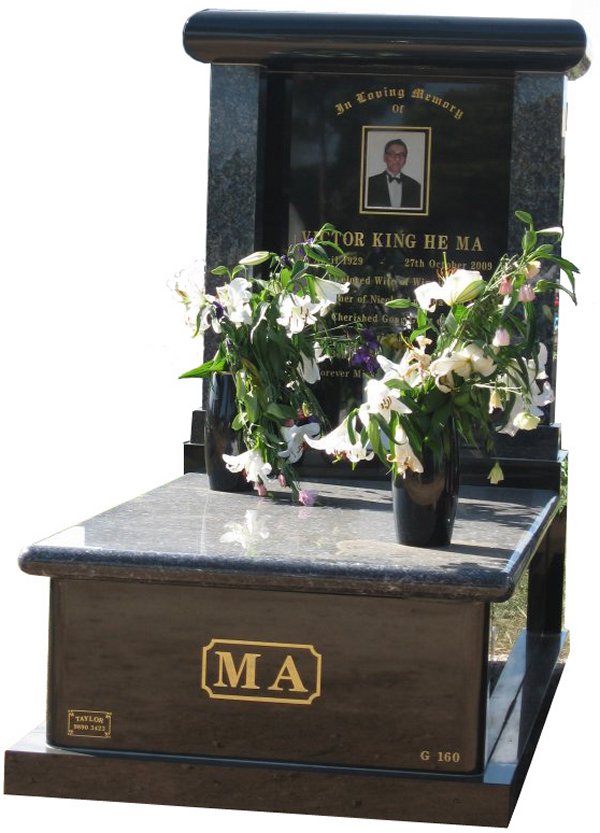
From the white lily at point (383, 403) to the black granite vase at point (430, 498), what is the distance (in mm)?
192

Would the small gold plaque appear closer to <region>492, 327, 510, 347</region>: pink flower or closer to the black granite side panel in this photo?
<region>492, 327, 510, 347</region>: pink flower

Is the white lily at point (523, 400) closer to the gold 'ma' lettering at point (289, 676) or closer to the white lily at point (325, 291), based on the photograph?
the white lily at point (325, 291)

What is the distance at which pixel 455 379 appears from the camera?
16.7 feet

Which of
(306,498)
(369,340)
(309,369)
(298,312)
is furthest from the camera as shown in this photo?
(369,340)

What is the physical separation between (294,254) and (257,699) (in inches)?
100

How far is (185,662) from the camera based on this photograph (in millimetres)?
5055

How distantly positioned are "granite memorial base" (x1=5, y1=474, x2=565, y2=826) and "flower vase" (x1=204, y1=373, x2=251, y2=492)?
3.64ft

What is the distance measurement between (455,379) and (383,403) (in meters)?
0.27

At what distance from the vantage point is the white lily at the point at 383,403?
16.4 ft

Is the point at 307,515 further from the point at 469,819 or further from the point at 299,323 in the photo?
the point at 469,819

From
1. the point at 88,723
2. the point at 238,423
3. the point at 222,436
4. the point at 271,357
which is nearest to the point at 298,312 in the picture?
the point at 271,357

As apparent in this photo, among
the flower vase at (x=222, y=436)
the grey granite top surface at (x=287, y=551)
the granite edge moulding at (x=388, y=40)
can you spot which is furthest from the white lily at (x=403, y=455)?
the granite edge moulding at (x=388, y=40)

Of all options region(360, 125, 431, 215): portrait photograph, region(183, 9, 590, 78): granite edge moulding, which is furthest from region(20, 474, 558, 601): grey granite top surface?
region(183, 9, 590, 78): granite edge moulding

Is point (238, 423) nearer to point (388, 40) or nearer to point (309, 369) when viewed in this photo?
point (309, 369)
